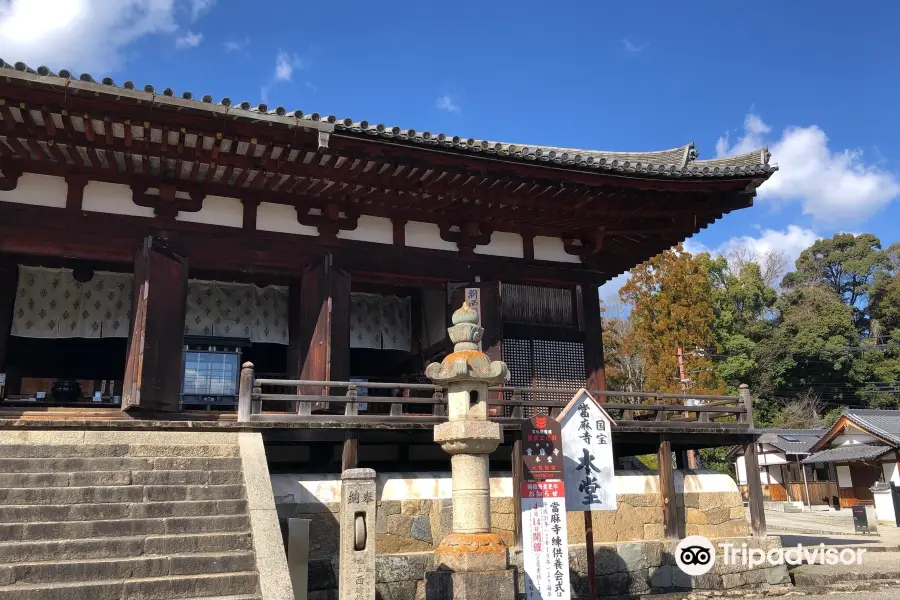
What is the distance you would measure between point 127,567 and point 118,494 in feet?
3.46

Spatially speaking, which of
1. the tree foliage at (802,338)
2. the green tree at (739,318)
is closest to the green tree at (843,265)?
the tree foliage at (802,338)

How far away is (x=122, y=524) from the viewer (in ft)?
21.0

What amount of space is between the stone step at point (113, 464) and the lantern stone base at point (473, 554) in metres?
2.61

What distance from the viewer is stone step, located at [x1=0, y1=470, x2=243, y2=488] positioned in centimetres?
677

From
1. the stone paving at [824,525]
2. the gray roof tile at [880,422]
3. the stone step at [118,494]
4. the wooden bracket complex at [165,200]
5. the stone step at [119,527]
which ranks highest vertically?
the wooden bracket complex at [165,200]

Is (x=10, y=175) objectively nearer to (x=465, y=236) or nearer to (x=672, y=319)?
(x=465, y=236)

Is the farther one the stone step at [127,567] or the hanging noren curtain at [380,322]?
the hanging noren curtain at [380,322]

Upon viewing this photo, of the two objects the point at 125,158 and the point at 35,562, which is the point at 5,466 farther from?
the point at 125,158

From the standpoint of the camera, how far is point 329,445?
9898 millimetres

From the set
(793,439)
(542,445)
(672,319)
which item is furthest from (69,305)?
(793,439)

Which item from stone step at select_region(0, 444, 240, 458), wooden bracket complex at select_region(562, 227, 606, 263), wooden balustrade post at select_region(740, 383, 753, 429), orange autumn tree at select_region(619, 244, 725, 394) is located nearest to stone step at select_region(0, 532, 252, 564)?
stone step at select_region(0, 444, 240, 458)

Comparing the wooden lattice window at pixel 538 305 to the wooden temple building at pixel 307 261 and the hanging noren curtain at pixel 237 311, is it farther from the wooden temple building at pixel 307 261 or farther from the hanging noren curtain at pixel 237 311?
the hanging noren curtain at pixel 237 311

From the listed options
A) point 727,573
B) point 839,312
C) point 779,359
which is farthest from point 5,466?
point 839,312

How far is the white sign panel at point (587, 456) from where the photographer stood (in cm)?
773
